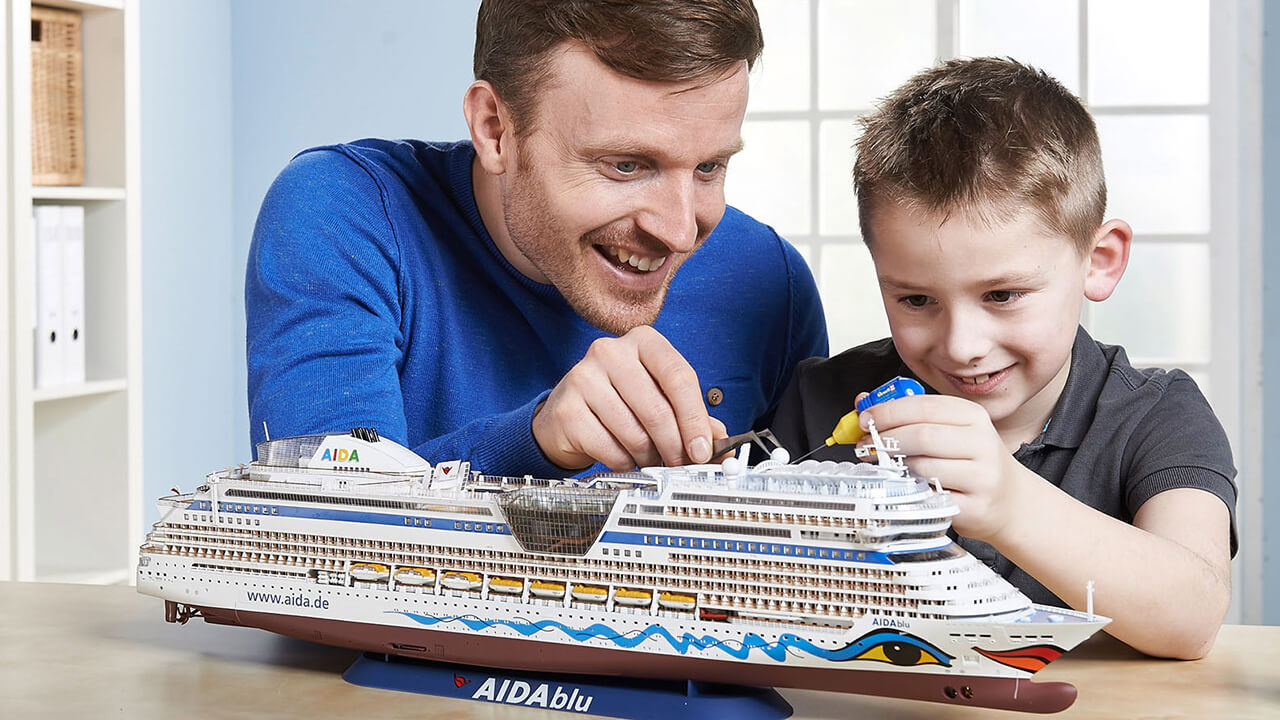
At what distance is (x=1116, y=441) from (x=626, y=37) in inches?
34.8

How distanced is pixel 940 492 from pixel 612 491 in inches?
13.8

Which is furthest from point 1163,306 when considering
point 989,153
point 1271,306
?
point 989,153

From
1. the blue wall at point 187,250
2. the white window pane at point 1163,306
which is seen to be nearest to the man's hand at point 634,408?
the blue wall at point 187,250

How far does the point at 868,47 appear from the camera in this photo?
4.75 metres

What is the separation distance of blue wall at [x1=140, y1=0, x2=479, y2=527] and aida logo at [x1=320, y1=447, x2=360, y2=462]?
3172 mm

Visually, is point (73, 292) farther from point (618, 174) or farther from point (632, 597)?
point (632, 597)

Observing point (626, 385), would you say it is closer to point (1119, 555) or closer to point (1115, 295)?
point (1119, 555)

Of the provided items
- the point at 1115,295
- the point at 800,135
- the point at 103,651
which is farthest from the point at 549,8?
the point at 1115,295

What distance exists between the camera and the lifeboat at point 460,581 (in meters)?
1.43

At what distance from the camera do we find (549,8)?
1790 millimetres

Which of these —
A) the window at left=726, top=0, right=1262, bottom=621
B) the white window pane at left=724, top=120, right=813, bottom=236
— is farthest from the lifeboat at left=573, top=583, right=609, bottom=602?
the white window pane at left=724, top=120, right=813, bottom=236

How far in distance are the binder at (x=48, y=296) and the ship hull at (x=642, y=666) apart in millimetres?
2180

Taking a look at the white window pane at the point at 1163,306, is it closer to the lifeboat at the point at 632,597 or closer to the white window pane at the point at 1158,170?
the white window pane at the point at 1158,170

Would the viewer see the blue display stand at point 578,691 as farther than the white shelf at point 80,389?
No
